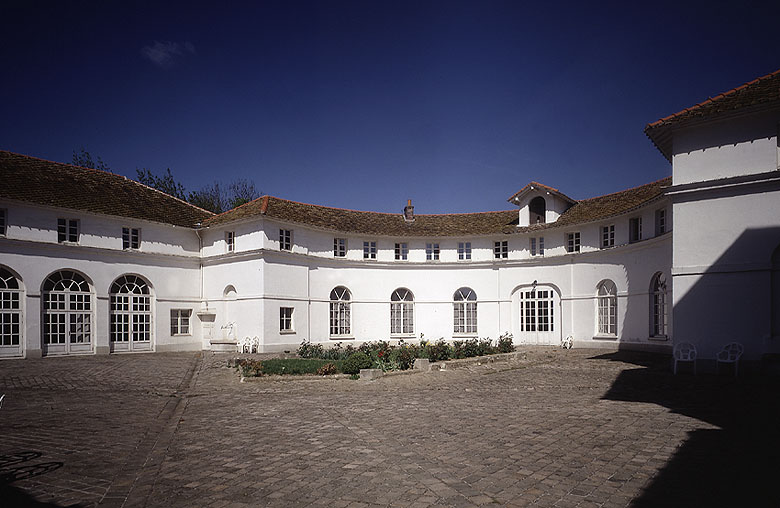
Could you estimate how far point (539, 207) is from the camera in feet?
101

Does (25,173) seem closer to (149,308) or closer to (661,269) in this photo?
(149,308)

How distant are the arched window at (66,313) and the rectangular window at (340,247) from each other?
Result: 491 inches

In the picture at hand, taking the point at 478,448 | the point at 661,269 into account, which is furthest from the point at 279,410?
the point at 661,269

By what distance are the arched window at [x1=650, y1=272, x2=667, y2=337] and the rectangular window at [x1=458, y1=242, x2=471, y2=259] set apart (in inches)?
440

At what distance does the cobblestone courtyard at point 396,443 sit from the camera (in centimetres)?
566

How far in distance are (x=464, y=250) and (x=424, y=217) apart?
3932 mm

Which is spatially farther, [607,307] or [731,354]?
[607,307]

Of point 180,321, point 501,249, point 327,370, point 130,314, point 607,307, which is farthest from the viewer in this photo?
point 501,249

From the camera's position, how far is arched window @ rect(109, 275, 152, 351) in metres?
25.7

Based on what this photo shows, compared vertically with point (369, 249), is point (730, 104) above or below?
above

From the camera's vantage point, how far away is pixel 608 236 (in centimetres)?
2677

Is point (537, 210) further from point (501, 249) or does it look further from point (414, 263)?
point (414, 263)

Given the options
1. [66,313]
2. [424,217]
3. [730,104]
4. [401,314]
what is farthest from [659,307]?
Result: [66,313]

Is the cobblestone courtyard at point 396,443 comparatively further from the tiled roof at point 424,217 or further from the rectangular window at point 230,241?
the rectangular window at point 230,241
